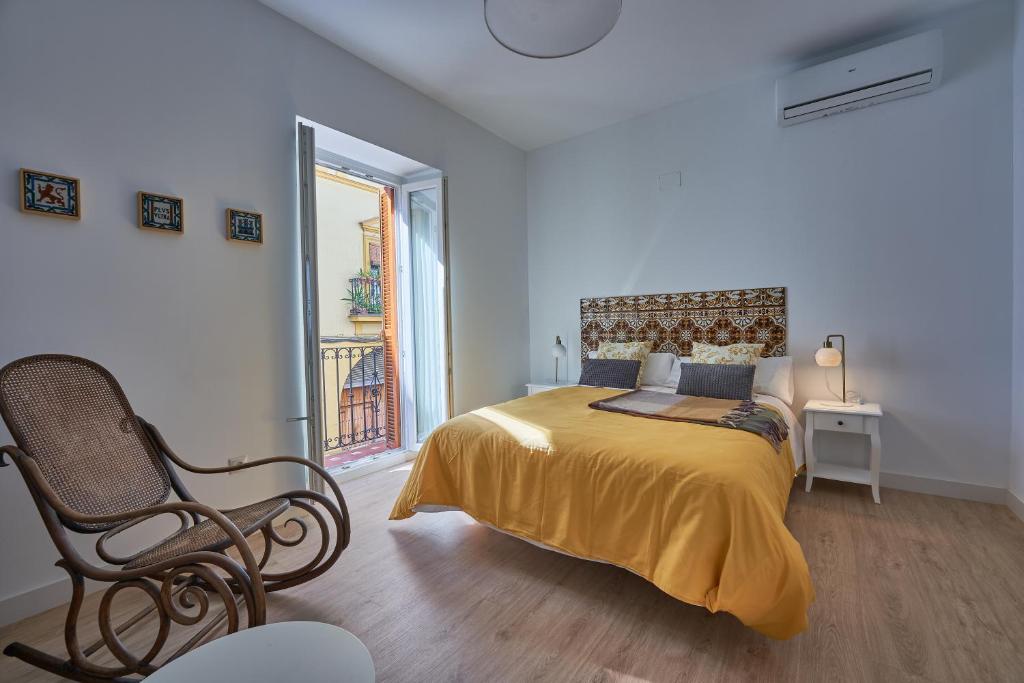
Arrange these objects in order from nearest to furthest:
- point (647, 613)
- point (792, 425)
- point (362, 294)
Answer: point (647, 613) < point (792, 425) < point (362, 294)

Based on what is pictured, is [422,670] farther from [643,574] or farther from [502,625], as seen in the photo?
[643,574]

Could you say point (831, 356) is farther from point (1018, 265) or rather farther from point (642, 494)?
point (642, 494)

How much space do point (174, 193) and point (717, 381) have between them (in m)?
3.39

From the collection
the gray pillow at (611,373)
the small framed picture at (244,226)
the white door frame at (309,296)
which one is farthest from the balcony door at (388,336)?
the gray pillow at (611,373)

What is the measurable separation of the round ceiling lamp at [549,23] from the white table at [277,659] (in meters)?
2.24

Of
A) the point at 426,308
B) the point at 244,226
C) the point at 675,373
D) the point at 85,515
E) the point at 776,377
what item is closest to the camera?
the point at 85,515

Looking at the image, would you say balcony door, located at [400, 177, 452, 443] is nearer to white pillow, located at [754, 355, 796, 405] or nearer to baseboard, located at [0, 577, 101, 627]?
baseboard, located at [0, 577, 101, 627]

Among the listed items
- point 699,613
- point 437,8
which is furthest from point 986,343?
point 437,8

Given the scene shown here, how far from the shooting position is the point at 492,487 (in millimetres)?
2254

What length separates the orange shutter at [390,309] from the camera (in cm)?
404

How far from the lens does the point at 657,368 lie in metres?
3.68

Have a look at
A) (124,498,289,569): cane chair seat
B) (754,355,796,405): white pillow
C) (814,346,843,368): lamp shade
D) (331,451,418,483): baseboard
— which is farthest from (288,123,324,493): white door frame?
(814,346,843,368): lamp shade

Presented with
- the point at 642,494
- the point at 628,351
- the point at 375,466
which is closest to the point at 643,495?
the point at 642,494

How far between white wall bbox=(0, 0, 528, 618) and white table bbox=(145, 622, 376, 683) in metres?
1.49
